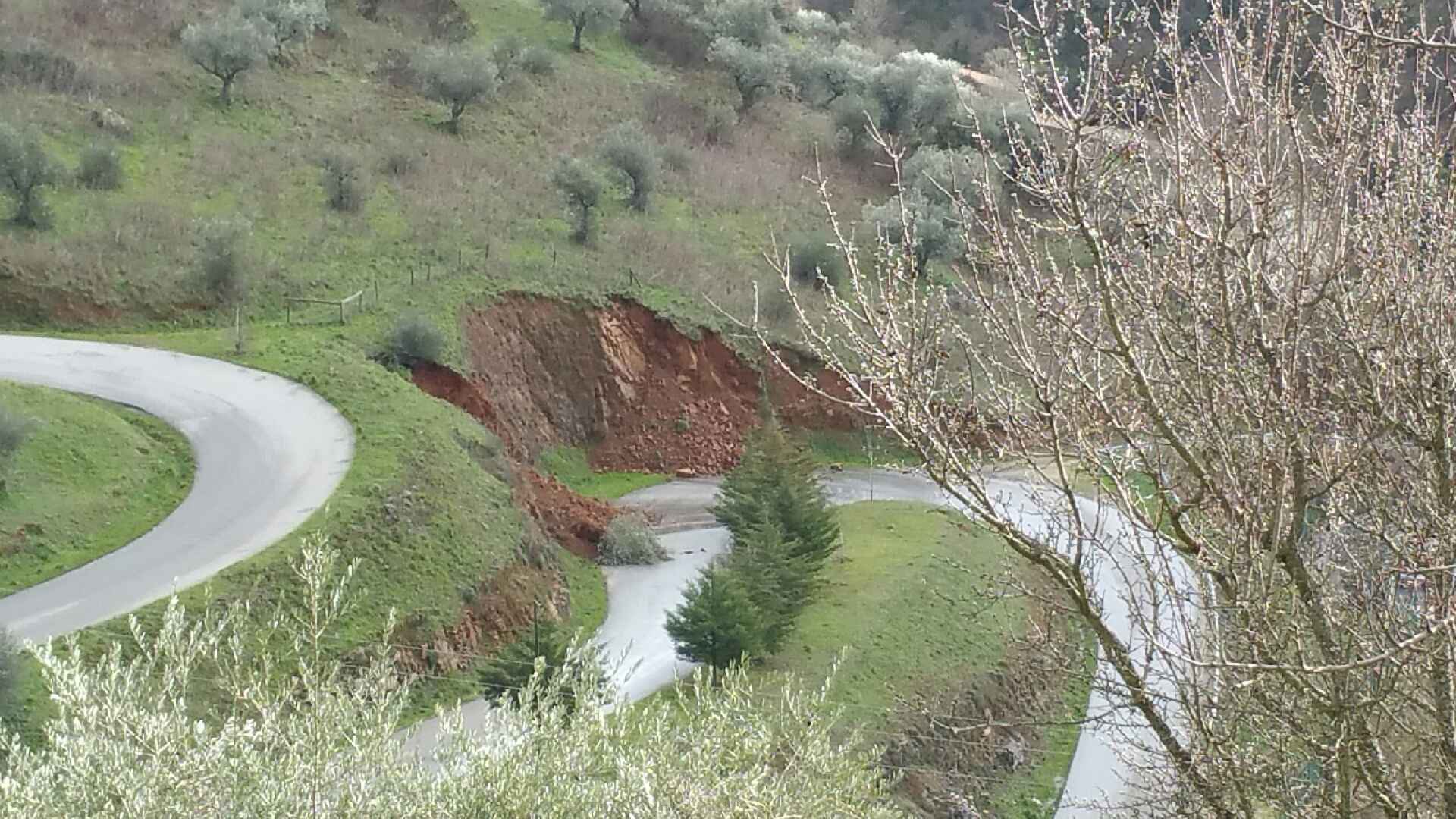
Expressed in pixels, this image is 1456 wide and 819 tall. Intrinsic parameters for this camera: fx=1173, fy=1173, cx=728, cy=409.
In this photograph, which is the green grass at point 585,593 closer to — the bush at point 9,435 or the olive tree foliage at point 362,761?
the bush at point 9,435

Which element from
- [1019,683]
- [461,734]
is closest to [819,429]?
[1019,683]

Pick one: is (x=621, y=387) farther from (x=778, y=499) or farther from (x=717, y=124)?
(x=717, y=124)

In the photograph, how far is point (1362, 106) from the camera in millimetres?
5629

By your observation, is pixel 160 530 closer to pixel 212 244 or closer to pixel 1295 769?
pixel 212 244

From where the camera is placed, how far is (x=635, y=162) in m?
40.0

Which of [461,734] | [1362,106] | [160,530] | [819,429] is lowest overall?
[819,429]

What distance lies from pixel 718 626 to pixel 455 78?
1194 inches

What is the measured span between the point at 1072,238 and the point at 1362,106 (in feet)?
4.78

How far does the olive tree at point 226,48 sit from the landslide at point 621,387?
15.1 m

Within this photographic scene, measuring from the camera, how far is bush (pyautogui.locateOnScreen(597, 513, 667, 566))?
24.2 meters

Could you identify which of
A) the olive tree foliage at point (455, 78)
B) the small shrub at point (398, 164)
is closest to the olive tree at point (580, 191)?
the small shrub at point (398, 164)

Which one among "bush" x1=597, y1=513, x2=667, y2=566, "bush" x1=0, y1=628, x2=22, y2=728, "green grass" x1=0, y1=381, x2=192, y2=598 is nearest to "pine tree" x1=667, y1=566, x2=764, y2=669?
"bush" x1=597, y1=513, x2=667, y2=566

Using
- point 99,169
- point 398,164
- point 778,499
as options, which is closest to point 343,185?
point 398,164

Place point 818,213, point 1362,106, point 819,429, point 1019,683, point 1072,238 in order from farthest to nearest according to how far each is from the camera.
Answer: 1. point 818,213
2. point 819,429
3. point 1019,683
4. point 1072,238
5. point 1362,106
